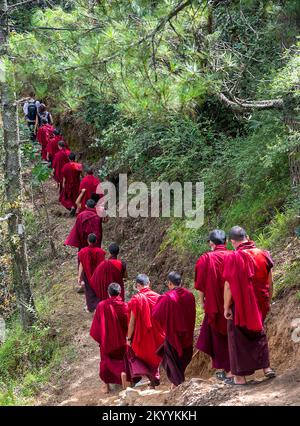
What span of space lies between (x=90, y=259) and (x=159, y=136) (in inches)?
138

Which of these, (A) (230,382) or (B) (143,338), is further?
(B) (143,338)

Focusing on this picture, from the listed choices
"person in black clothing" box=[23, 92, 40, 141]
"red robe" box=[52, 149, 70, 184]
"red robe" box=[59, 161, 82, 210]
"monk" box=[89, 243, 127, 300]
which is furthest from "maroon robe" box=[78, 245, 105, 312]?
"person in black clothing" box=[23, 92, 40, 141]

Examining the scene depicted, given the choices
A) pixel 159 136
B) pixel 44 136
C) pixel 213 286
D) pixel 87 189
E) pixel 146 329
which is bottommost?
pixel 146 329

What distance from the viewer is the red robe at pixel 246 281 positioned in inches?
245

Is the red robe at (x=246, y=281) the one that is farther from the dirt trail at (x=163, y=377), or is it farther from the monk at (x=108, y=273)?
the monk at (x=108, y=273)

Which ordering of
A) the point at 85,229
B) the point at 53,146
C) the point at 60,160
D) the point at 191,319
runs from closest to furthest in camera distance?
1. the point at 191,319
2. the point at 85,229
3. the point at 60,160
4. the point at 53,146

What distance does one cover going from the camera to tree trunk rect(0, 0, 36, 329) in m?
9.91

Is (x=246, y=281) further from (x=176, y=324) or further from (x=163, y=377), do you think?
(x=163, y=377)

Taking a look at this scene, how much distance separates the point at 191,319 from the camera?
286 inches

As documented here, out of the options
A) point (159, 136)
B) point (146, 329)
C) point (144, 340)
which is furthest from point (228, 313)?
point (159, 136)

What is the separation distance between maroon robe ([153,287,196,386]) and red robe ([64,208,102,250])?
391 cm

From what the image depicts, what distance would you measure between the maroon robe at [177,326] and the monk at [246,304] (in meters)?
0.82

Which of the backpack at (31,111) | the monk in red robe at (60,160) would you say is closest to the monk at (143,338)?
the monk in red robe at (60,160)
